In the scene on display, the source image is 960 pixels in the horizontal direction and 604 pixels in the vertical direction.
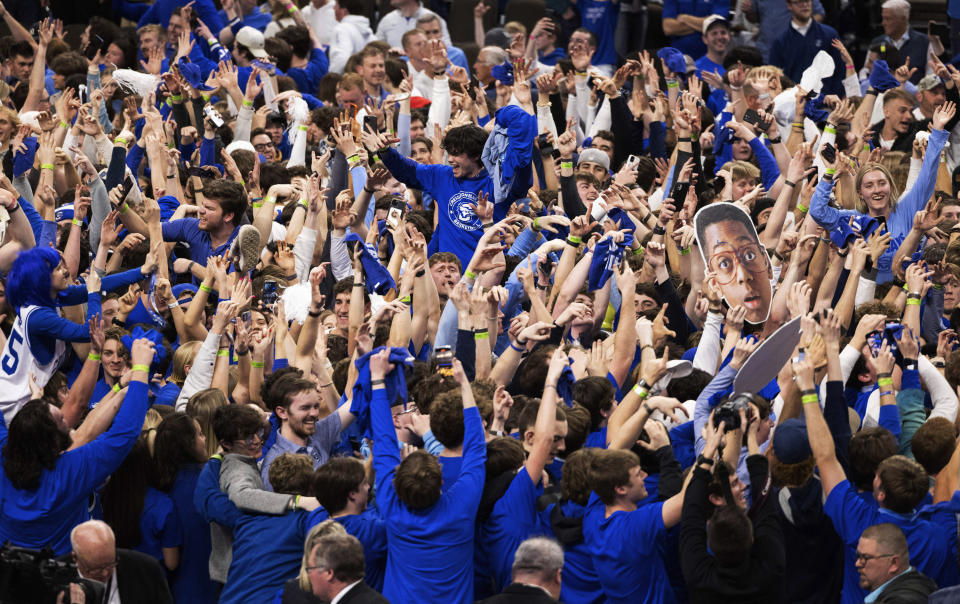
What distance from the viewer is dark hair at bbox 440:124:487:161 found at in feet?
30.2

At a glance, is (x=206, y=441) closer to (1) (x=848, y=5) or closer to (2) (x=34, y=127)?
(2) (x=34, y=127)

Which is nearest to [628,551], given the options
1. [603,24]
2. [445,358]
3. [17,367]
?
[445,358]

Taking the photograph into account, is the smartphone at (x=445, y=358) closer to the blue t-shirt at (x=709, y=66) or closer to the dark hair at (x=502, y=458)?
the dark hair at (x=502, y=458)

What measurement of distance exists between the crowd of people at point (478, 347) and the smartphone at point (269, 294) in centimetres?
2

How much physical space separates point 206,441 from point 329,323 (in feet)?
6.07

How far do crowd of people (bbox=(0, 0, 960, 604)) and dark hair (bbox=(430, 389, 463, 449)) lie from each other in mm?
10

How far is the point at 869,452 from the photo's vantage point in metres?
5.89

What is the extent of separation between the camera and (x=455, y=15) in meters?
16.3

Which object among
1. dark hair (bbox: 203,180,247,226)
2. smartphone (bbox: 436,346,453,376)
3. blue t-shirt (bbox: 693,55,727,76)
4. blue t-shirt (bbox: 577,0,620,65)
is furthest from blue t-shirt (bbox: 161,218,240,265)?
blue t-shirt (bbox: 577,0,620,65)

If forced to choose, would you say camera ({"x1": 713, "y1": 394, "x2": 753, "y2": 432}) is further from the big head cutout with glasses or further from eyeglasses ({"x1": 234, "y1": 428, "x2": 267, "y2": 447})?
the big head cutout with glasses

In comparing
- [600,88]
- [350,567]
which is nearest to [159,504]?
[350,567]

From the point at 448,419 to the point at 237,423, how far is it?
3.27 feet

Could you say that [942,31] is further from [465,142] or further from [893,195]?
[465,142]

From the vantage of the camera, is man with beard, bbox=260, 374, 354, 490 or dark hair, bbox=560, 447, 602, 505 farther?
man with beard, bbox=260, 374, 354, 490
